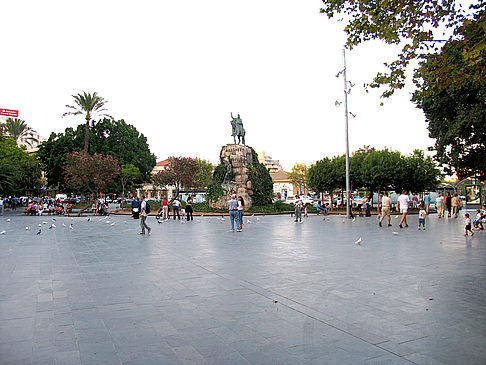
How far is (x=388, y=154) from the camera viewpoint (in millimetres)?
33250

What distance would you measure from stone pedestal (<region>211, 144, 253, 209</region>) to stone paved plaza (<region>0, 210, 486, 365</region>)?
2128 centimetres

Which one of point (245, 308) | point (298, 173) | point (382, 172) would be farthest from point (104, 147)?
point (245, 308)

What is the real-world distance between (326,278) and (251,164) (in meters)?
25.8

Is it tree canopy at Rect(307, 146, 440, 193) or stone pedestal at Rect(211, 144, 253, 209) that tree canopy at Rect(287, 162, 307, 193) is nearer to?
tree canopy at Rect(307, 146, 440, 193)

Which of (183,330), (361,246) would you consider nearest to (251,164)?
(361,246)

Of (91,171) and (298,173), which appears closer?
(91,171)

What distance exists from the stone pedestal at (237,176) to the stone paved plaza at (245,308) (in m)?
21.3

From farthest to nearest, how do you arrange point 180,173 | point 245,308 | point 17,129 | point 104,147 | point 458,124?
point 17,129 → point 104,147 → point 180,173 → point 458,124 → point 245,308

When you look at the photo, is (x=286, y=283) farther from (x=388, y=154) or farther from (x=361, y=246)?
(x=388, y=154)

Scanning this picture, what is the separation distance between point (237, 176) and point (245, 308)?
26227 millimetres

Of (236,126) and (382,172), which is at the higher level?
(236,126)

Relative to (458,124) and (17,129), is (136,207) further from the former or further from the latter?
(17,129)

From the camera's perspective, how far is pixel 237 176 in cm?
3100

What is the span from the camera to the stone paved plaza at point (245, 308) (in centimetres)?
349
